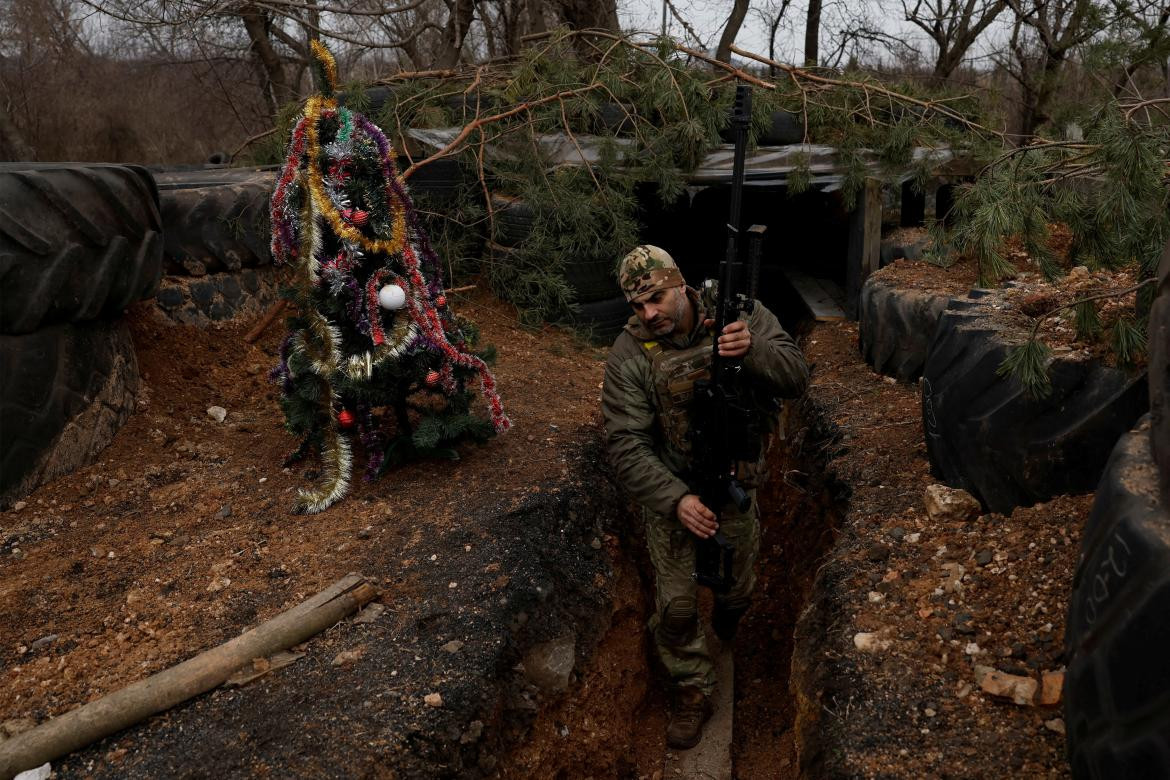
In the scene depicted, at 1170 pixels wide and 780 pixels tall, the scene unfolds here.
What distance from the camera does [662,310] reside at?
10.7 ft

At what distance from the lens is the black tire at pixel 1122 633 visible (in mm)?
1658

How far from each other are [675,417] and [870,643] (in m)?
1.11

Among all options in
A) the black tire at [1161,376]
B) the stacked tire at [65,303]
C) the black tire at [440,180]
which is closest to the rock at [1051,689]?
the black tire at [1161,376]

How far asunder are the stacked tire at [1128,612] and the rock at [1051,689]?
19 cm

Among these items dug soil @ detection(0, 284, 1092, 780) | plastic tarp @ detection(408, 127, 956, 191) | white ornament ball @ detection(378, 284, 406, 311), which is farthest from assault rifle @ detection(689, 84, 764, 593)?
plastic tarp @ detection(408, 127, 956, 191)

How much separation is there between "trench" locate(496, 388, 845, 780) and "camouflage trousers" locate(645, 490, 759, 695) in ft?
0.83

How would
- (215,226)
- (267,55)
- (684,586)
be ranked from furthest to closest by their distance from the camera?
1. (267,55)
2. (215,226)
3. (684,586)

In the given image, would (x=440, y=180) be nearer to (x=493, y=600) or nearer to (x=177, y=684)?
(x=493, y=600)

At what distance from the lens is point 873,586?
2.99 meters

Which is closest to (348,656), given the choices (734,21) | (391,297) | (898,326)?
(391,297)

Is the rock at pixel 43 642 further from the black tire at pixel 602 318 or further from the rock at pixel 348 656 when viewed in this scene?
the black tire at pixel 602 318

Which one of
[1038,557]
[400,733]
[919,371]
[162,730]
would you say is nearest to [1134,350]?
[1038,557]

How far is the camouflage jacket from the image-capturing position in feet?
10.7

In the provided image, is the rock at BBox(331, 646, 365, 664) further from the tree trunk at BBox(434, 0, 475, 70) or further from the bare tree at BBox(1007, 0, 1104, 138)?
the tree trunk at BBox(434, 0, 475, 70)
